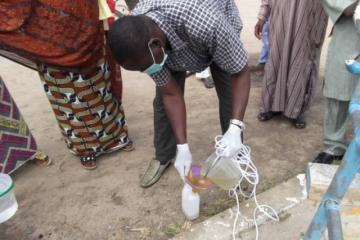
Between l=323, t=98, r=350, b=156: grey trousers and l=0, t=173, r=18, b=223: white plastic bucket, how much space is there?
1983 mm

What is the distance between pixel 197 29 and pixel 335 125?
128 cm

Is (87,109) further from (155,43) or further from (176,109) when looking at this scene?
(155,43)

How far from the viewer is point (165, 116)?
7.39ft

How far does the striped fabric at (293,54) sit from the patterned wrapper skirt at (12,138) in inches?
74.6

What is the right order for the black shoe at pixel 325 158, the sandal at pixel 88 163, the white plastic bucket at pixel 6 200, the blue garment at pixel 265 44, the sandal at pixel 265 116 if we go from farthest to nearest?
1. the blue garment at pixel 265 44
2. the sandal at pixel 265 116
3. the sandal at pixel 88 163
4. the black shoe at pixel 325 158
5. the white plastic bucket at pixel 6 200

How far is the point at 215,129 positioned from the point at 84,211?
1271mm

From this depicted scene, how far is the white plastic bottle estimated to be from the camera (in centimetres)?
190

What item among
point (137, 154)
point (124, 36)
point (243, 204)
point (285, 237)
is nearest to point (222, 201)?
point (243, 204)

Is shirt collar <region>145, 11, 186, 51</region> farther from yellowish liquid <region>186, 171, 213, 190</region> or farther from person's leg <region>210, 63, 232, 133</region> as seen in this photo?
yellowish liquid <region>186, 171, 213, 190</region>

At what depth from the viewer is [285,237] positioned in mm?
1910

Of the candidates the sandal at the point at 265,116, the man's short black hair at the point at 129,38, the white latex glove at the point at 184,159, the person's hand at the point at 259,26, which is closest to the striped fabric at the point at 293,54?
the sandal at the point at 265,116

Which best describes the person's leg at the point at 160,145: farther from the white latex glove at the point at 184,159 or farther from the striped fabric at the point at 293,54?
the striped fabric at the point at 293,54

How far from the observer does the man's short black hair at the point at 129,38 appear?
1.36 meters

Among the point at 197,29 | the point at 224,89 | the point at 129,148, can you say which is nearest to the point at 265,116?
the point at 224,89
